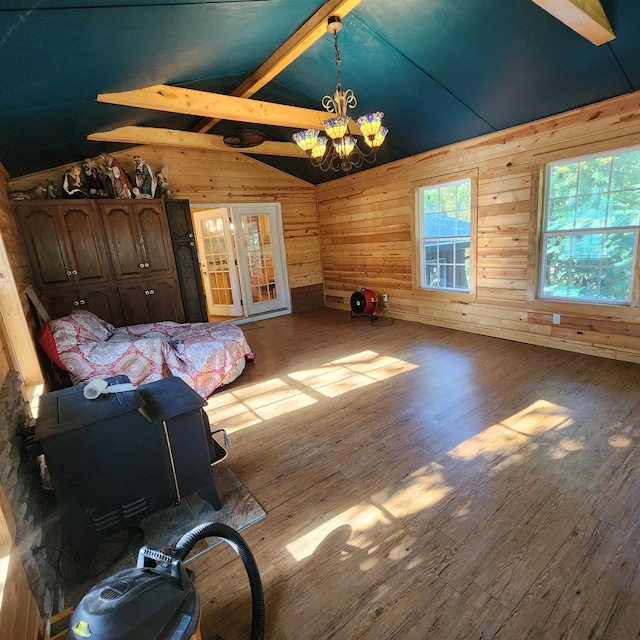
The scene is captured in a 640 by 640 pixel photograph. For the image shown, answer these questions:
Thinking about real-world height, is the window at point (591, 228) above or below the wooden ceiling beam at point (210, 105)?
below

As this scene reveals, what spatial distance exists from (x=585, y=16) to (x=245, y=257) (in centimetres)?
509

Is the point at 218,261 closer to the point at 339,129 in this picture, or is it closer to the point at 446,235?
the point at 446,235

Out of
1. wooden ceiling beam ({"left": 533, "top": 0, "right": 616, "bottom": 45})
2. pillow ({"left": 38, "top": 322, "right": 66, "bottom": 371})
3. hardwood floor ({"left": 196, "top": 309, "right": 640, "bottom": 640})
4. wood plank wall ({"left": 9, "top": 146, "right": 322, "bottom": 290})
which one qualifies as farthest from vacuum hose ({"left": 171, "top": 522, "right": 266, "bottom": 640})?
wood plank wall ({"left": 9, "top": 146, "right": 322, "bottom": 290})

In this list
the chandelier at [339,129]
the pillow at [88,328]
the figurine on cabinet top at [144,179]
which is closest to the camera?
the chandelier at [339,129]

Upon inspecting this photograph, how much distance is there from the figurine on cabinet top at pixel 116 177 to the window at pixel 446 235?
12.9ft

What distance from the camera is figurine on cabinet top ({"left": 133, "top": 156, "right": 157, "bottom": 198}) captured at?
4746 mm

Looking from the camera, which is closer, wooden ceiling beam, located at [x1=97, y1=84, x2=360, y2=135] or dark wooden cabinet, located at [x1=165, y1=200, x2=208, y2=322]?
wooden ceiling beam, located at [x1=97, y1=84, x2=360, y2=135]

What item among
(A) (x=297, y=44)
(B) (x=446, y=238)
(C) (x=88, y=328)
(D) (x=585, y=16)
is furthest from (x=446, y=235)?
(C) (x=88, y=328)

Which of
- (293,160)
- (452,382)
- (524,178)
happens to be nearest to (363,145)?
(293,160)

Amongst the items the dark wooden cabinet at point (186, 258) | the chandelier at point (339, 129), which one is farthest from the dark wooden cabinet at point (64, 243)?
the chandelier at point (339, 129)

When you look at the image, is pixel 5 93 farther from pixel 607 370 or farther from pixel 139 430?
pixel 607 370

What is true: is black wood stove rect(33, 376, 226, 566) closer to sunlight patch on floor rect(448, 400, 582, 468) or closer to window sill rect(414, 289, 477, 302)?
sunlight patch on floor rect(448, 400, 582, 468)

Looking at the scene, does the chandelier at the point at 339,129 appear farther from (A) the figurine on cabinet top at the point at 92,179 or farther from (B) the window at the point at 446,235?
(A) the figurine on cabinet top at the point at 92,179

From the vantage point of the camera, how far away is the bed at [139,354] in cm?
301
